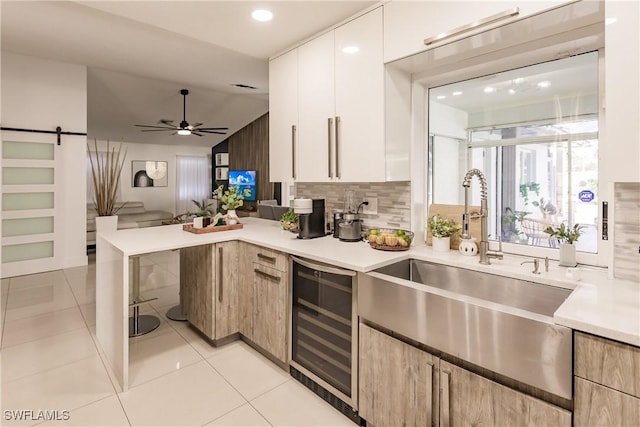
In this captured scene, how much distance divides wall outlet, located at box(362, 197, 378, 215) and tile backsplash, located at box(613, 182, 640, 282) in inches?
53.6

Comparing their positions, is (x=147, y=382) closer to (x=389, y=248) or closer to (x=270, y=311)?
(x=270, y=311)

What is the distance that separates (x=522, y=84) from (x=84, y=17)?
3607 millimetres

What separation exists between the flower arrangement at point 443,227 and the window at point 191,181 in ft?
29.0

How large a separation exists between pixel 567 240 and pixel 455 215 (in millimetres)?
584

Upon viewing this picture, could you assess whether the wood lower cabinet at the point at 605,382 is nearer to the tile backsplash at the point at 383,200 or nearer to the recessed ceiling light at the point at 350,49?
the tile backsplash at the point at 383,200

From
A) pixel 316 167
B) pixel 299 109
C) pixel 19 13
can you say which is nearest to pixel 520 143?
pixel 316 167

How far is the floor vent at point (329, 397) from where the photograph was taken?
1749mm

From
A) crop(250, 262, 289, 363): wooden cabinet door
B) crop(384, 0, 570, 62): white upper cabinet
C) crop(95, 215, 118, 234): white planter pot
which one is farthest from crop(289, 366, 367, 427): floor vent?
crop(95, 215, 118, 234): white planter pot

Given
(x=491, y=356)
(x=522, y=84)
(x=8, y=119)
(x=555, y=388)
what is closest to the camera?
(x=555, y=388)

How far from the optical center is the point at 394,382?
1517mm

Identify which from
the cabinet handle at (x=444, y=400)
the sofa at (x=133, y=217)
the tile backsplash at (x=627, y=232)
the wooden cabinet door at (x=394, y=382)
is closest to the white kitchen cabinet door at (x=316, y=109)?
the wooden cabinet door at (x=394, y=382)

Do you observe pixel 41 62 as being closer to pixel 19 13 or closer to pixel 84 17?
pixel 19 13

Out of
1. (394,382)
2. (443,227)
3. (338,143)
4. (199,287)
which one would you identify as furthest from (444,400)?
(199,287)

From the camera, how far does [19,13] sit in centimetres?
303
